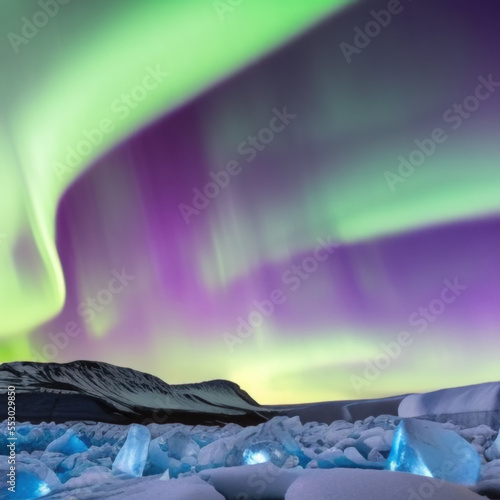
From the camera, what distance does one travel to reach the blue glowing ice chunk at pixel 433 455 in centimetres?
123

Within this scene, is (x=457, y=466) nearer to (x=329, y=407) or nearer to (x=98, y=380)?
(x=329, y=407)

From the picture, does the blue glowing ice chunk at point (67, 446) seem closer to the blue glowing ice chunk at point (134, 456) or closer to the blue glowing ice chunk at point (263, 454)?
the blue glowing ice chunk at point (134, 456)

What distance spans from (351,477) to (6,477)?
113 centimetres

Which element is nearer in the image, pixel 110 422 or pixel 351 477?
pixel 351 477

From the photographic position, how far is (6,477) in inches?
57.6

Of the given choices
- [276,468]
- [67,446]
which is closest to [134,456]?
[276,468]

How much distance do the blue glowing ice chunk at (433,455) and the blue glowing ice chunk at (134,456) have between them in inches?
33.8

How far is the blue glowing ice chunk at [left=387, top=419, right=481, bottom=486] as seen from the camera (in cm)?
123

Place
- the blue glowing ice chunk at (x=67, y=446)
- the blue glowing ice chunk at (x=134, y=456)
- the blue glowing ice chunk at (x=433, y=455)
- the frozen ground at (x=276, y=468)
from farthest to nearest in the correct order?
the blue glowing ice chunk at (x=67, y=446), the blue glowing ice chunk at (x=134, y=456), the blue glowing ice chunk at (x=433, y=455), the frozen ground at (x=276, y=468)

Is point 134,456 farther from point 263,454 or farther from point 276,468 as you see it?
point 276,468

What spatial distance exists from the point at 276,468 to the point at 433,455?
1.39ft

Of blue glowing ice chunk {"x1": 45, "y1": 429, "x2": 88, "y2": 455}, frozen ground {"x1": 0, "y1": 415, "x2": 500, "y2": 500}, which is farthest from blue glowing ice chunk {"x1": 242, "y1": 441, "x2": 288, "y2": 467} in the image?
blue glowing ice chunk {"x1": 45, "y1": 429, "x2": 88, "y2": 455}

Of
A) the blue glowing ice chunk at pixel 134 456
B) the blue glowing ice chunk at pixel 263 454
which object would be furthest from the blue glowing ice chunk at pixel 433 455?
the blue glowing ice chunk at pixel 134 456

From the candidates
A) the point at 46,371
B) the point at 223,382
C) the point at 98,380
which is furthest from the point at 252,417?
the point at 46,371
